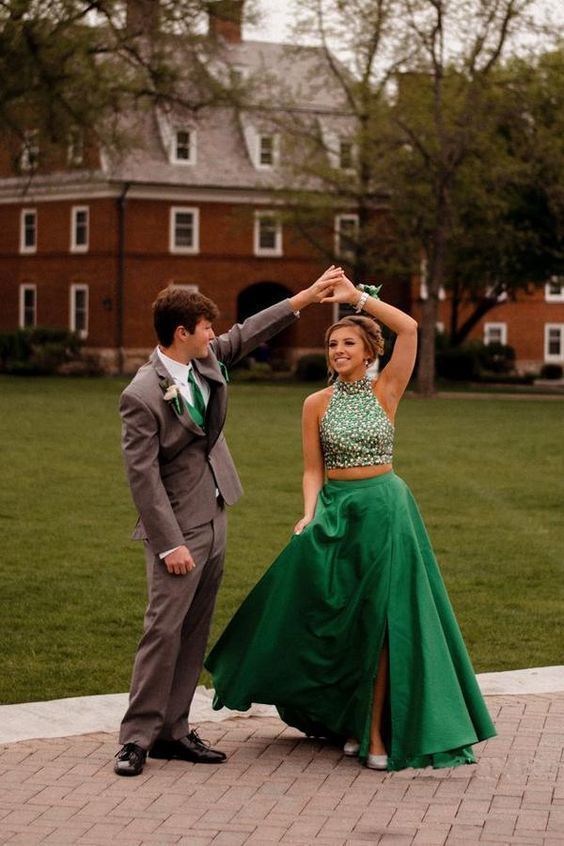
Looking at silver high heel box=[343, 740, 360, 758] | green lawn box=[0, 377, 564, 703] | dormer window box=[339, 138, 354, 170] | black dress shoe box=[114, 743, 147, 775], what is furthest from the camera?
dormer window box=[339, 138, 354, 170]

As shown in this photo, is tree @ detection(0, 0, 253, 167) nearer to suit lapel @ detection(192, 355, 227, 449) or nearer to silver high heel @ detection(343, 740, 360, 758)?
suit lapel @ detection(192, 355, 227, 449)

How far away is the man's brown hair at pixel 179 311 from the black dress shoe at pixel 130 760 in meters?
1.66

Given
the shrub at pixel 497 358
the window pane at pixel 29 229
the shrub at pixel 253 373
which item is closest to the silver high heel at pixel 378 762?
the shrub at pixel 253 373

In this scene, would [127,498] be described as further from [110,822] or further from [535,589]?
[110,822]

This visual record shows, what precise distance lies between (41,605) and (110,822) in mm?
5191

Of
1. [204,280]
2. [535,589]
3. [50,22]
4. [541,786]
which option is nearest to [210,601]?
[541,786]

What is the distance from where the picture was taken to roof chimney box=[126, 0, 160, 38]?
36.7m

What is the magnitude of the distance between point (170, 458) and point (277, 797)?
1447 millimetres

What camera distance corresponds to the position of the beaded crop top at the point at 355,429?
6.57 meters

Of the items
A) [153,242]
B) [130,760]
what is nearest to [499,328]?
[153,242]

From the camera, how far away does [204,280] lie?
59.2 metres

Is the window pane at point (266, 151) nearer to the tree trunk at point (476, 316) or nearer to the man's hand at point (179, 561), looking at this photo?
the tree trunk at point (476, 316)

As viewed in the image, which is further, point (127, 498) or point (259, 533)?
point (127, 498)

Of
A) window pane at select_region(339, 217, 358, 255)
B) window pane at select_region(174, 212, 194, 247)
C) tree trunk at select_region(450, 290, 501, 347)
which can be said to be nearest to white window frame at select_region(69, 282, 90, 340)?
window pane at select_region(174, 212, 194, 247)
